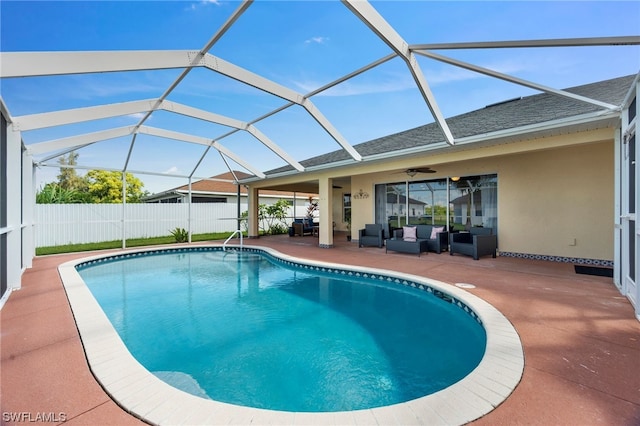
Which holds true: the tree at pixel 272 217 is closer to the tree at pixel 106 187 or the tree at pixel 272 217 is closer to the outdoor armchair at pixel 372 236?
the outdoor armchair at pixel 372 236

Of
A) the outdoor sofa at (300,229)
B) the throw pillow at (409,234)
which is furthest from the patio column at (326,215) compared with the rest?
the outdoor sofa at (300,229)

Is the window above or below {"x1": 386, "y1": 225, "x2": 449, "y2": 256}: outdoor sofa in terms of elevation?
above

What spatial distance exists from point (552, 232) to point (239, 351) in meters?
9.01

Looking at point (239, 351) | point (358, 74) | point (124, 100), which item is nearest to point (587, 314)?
point (239, 351)

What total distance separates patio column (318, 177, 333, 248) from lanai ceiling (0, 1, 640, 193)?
1.47 metres

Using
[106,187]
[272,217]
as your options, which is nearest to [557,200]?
[272,217]

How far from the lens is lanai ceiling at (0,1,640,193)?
15.4 ft

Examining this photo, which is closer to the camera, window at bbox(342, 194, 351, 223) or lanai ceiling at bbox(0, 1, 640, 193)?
lanai ceiling at bbox(0, 1, 640, 193)

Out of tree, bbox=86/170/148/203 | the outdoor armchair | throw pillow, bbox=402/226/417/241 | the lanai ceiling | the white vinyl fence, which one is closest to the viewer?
the lanai ceiling

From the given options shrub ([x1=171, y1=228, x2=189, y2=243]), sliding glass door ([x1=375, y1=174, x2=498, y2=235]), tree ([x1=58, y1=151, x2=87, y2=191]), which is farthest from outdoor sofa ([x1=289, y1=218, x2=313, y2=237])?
tree ([x1=58, y1=151, x2=87, y2=191])

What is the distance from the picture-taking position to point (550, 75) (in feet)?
22.7

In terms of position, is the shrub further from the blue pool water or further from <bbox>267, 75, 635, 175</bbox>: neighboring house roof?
<bbox>267, 75, 635, 175</bbox>: neighboring house roof

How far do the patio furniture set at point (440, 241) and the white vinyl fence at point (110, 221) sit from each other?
856cm

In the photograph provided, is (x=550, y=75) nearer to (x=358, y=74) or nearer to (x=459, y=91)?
(x=459, y=91)
